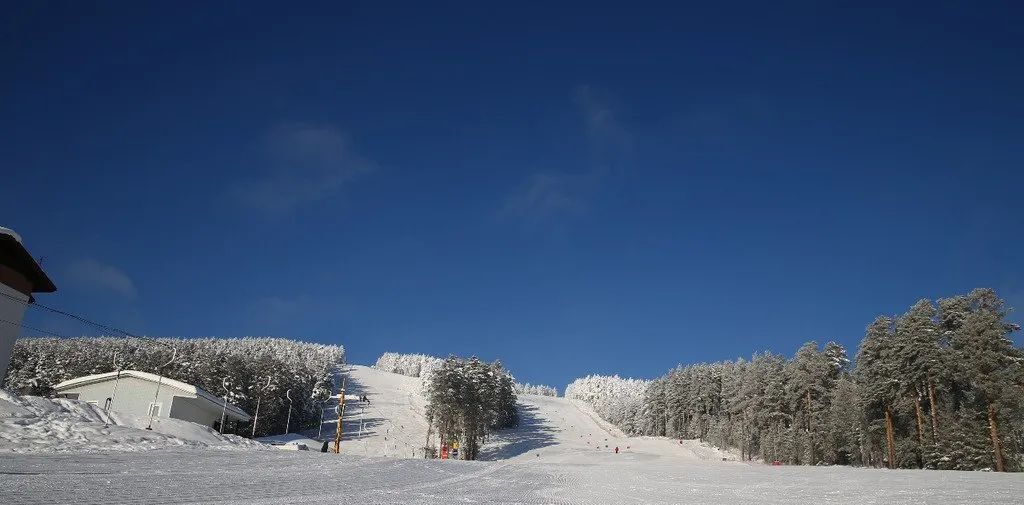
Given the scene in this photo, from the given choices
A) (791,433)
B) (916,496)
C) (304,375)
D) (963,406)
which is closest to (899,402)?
(963,406)

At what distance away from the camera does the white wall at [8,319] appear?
97.2 feet

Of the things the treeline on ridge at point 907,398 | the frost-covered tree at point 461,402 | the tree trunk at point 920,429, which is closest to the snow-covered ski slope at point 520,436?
the frost-covered tree at point 461,402

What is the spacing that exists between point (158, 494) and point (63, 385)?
51.0 meters

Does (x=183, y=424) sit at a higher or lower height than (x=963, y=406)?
lower

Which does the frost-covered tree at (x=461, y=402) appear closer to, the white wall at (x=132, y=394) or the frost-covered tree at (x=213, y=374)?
the frost-covered tree at (x=213, y=374)

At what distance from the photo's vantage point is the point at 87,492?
12.9m

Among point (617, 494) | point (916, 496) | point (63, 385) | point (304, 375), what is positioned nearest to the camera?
point (916, 496)

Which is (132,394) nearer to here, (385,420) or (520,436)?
(385,420)

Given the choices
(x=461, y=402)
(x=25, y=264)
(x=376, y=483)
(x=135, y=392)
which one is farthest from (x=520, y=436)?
(x=376, y=483)

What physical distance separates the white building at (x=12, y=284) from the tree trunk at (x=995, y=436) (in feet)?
172

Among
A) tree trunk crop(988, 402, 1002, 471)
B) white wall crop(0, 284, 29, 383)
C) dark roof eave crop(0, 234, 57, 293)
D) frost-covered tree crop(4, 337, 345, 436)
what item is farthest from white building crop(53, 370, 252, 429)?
tree trunk crop(988, 402, 1002, 471)

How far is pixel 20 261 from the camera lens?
102ft

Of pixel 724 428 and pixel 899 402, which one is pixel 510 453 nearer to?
pixel 724 428

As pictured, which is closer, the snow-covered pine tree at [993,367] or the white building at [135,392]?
the snow-covered pine tree at [993,367]
